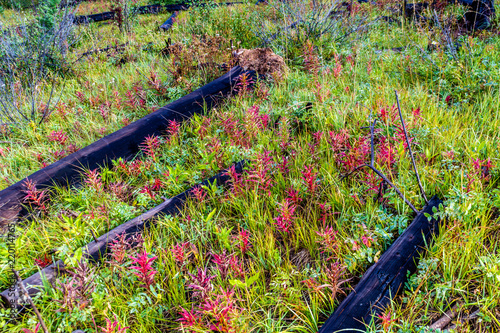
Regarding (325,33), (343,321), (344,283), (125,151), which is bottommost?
(344,283)

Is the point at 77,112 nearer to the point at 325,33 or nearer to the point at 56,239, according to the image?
the point at 56,239

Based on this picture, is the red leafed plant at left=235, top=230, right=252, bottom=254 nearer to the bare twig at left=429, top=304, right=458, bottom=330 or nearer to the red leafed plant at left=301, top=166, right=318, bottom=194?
the red leafed plant at left=301, top=166, right=318, bottom=194

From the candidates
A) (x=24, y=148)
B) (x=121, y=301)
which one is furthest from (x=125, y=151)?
(x=121, y=301)

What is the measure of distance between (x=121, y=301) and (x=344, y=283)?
146 cm

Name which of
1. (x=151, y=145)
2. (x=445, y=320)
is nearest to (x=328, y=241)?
(x=445, y=320)

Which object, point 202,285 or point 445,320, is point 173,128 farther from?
point 445,320

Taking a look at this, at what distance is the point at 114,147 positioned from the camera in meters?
3.38

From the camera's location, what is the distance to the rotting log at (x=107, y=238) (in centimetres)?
203

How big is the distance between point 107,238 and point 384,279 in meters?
1.95

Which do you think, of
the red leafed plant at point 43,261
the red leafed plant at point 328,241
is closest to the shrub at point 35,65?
the red leafed plant at point 43,261

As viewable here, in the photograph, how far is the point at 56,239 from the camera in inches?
103

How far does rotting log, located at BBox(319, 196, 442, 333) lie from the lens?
5.41 ft

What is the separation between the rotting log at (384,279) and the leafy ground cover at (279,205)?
0.07m

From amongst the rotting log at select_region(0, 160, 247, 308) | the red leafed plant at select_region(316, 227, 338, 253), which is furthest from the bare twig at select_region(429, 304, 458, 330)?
the rotting log at select_region(0, 160, 247, 308)
